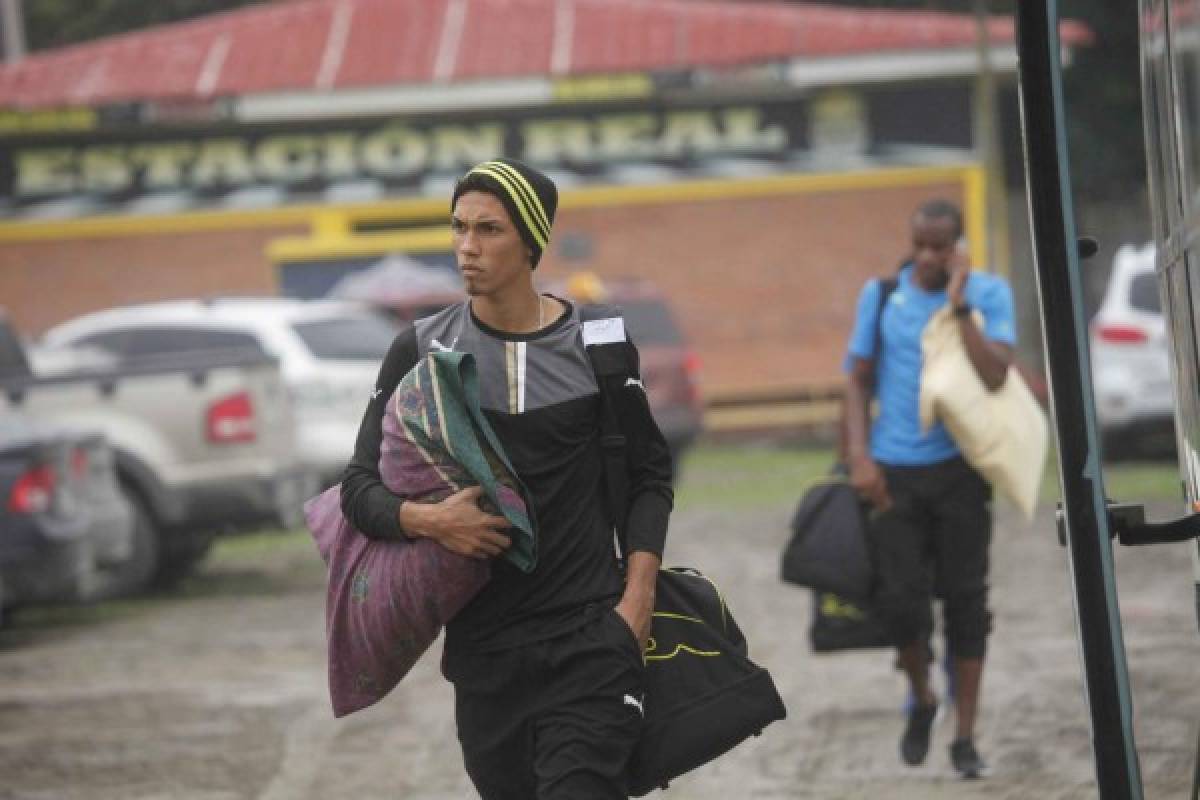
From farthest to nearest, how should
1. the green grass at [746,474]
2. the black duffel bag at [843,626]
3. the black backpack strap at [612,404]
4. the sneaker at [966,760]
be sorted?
1. the green grass at [746,474]
2. the black duffel bag at [843,626]
3. the sneaker at [966,760]
4. the black backpack strap at [612,404]

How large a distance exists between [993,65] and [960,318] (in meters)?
24.0

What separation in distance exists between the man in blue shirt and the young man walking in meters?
3.52

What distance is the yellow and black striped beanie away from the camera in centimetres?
478

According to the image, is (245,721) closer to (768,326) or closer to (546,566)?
(546,566)

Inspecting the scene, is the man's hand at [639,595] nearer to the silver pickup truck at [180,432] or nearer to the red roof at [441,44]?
the silver pickup truck at [180,432]

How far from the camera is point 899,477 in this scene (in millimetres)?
8352

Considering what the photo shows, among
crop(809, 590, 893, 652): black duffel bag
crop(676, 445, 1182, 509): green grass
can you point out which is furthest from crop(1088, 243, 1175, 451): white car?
crop(809, 590, 893, 652): black duffel bag

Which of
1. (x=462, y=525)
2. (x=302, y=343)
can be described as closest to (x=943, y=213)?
(x=462, y=525)

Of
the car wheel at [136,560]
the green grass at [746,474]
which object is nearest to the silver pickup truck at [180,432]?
the car wheel at [136,560]

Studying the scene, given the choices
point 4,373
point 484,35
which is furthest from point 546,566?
point 484,35

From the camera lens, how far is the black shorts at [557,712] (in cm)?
462

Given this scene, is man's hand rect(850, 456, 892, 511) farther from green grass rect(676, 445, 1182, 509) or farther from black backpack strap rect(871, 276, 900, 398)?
green grass rect(676, 445, 1182, 509)

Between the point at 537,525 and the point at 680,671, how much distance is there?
1.36ft

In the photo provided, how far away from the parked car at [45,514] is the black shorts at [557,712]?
27.6 feet
